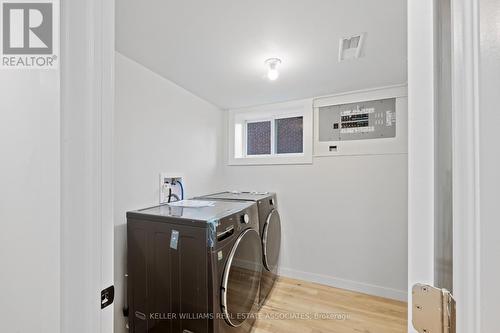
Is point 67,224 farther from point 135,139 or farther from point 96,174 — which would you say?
point 135,139

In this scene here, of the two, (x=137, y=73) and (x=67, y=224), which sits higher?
(x=137, y=73)

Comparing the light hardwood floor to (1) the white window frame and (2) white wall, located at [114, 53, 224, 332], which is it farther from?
(1) the white window frame

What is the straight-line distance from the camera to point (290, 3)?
3.52 feet

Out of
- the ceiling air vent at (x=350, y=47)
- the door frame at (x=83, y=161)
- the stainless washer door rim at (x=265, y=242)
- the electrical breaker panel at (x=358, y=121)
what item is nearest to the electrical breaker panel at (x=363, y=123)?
the electrical breaker panel at (x=358, y=121)

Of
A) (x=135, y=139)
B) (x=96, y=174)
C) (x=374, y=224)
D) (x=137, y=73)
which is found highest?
(x=137, y=73)

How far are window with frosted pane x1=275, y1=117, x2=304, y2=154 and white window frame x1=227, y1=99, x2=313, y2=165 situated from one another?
49 mm

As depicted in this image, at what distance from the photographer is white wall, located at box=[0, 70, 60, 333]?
1.73 ft

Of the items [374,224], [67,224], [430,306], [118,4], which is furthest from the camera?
[374,224]

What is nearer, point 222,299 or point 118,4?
point 118,4

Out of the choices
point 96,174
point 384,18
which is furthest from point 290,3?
point 96,174

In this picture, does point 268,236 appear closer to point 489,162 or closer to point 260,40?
point 260,40

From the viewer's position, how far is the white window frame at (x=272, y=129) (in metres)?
2.48

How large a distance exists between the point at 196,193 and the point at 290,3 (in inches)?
72.7

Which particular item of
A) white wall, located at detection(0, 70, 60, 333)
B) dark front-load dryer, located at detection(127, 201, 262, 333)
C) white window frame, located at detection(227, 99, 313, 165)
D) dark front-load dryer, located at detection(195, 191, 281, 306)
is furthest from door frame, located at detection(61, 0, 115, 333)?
white window frame, located at detection(227, 99, 313, 165)
